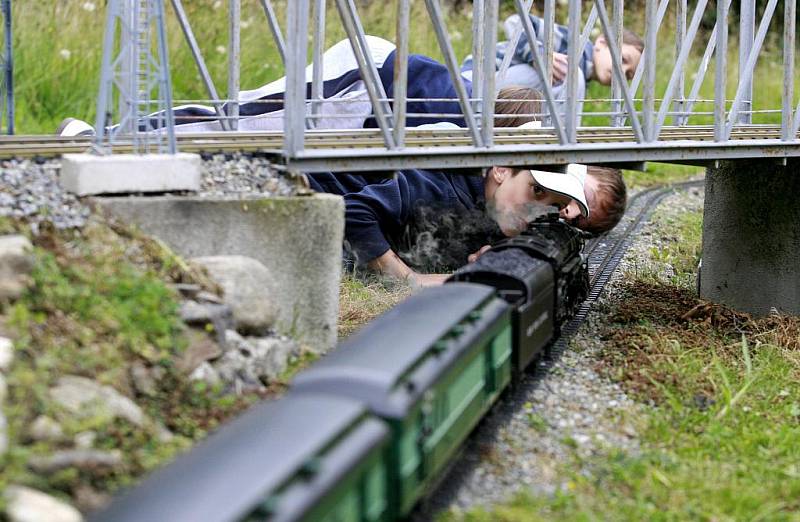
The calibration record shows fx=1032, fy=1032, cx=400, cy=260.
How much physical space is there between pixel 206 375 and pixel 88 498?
1475mm

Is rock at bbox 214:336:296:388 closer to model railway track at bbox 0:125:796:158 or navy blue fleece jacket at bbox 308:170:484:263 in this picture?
model railway track at bbox 0:125:796:158

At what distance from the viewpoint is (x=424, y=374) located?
5.16 meters

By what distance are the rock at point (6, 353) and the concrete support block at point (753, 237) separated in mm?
8798

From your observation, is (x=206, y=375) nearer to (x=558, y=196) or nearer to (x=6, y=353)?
(x=6, y=353)

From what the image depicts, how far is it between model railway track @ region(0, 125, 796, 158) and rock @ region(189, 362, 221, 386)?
198 cm

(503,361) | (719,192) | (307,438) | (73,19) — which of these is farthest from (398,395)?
(73,19)

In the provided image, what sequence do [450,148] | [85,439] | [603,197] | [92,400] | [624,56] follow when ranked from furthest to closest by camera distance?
[624,56]
[603,197]
[450,148]
[92,400]
[85,439]

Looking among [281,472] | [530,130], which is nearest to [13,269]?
[281,472]

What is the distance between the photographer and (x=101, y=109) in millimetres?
6617

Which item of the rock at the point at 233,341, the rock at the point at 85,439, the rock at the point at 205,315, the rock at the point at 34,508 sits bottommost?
the rock at the point at 34,508

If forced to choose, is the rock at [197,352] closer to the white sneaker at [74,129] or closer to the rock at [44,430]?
the rock at [44,430]

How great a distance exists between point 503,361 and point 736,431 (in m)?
1.76

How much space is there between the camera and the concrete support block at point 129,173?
6469mm

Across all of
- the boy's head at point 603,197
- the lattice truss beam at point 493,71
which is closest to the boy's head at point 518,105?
the lattice truss beam at point 493,71
